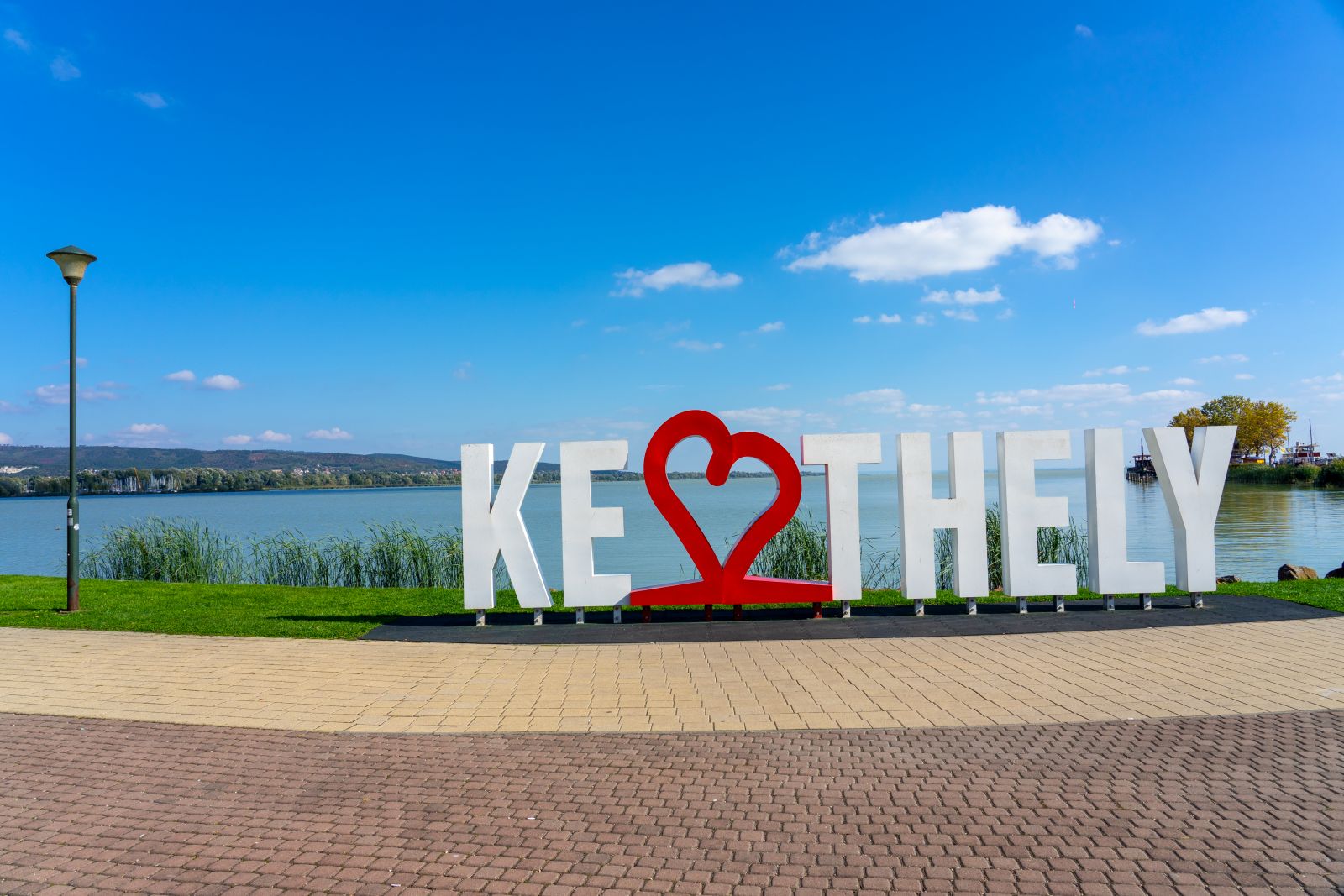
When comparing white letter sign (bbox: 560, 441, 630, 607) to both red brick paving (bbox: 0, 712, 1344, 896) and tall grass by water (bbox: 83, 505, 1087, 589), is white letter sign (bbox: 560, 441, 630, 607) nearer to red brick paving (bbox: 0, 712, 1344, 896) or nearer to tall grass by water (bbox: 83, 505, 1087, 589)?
red brick paving (bbox: 0, 712, 1344, 896)

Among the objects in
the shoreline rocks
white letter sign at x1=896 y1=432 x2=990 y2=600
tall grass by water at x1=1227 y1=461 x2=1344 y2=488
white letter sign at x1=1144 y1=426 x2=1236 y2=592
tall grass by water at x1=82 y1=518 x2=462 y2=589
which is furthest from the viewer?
tall grass by water at x1=1227 y1=461 x2=1344 y2=488

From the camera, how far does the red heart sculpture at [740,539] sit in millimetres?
11719

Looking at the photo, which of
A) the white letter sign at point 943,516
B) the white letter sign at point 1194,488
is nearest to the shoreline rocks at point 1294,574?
the white letter sign at point 1194,488

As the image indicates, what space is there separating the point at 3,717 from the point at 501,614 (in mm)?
6372

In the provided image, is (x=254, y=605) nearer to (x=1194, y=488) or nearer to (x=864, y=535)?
(x=1194, y=488)

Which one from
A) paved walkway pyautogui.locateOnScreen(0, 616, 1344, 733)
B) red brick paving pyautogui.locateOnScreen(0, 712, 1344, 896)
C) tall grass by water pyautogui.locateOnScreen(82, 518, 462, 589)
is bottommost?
red brick paving pyautogui.locateOnScreen(0, 712, 1344, 896)

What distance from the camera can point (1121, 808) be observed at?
4.81 m

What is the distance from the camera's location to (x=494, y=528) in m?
11.9

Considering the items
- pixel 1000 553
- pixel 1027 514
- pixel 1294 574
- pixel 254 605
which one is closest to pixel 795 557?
pixel 1000 553

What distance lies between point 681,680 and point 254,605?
856cm

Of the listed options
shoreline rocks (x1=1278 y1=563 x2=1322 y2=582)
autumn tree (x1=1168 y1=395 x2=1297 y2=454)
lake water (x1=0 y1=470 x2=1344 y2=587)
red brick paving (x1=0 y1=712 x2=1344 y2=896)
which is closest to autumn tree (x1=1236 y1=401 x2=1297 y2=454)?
autumn tree (x1=1168 y1=395 x2=1297 y2=454)

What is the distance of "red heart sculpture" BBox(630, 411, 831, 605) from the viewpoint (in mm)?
11719

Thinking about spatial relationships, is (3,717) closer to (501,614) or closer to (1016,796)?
(501,614)

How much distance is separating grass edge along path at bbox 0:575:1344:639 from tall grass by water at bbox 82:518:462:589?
2.26 m
